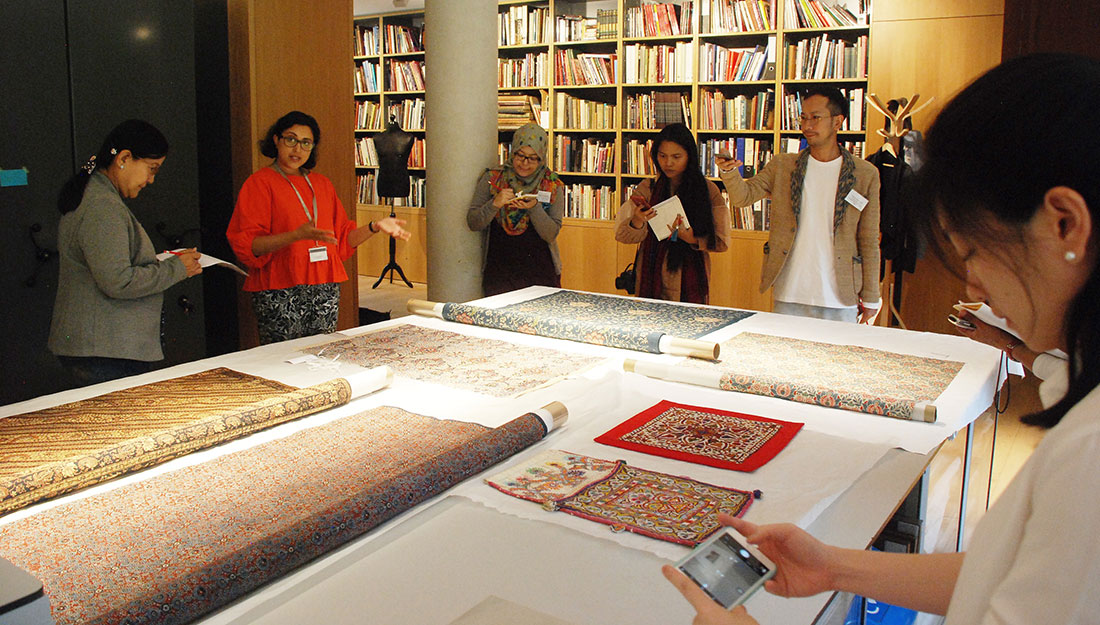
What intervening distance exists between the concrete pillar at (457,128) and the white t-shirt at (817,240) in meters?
1.71

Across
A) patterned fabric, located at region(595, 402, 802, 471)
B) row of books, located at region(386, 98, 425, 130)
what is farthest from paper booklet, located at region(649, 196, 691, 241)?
row of books, located at region(386, 98, 425, 130)

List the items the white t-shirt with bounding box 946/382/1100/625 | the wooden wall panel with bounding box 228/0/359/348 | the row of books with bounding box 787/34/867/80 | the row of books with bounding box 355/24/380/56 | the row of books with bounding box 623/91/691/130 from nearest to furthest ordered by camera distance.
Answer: the white t-shirt with bounding box 946/382/1100/625
the wooden wall panel with bounding box 228/0/359/348
the row of books with bounding box 787/34/867/80
the row of books with bounding box 623/91/691/130
the row of books with bounding box 355/24/380/56

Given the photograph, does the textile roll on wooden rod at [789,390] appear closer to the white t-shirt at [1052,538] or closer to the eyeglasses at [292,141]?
the white t-shirt at [1052,538]

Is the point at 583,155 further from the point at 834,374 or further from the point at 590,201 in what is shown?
the point at 834,374

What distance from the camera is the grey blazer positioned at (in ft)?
8.41

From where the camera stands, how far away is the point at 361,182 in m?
8.88

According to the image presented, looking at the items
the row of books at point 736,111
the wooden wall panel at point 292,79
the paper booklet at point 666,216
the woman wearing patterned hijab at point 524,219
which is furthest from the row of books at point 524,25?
the paper booklet at point 666,216

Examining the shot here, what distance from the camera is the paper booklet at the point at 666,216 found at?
3.87m

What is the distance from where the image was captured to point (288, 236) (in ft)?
10.4

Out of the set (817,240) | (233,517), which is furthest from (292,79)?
(233,517)

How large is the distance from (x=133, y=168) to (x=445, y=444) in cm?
163

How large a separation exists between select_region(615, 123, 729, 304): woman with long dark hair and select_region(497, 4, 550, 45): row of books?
11.6 ft

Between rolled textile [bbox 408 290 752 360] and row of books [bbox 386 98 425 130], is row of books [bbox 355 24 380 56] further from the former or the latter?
rolled textile [bbox 408 290 752 360]

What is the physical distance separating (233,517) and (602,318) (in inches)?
74.1
